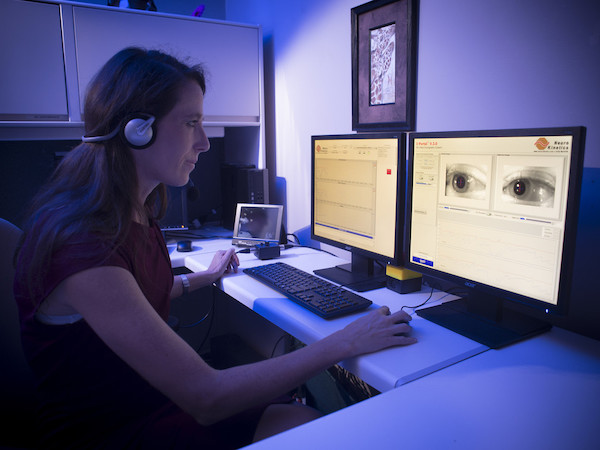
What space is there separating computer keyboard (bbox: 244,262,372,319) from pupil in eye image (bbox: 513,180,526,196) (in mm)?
424

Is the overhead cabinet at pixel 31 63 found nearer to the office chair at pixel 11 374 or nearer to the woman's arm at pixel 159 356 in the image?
the office chair at pixel 11 374

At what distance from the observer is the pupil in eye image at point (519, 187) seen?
37.3 inches

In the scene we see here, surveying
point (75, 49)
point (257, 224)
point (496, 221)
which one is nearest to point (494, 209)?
point (496, 221)

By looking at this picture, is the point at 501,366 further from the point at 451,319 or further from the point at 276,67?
the point at 276,67

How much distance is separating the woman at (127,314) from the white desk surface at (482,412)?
0.49 ft

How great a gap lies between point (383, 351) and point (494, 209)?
39 cm

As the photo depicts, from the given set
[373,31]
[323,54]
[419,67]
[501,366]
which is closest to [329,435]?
[501,366]

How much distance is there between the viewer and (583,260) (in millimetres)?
1045

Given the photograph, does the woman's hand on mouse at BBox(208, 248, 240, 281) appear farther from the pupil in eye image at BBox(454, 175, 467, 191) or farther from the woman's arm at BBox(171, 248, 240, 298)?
the pupil in eye image at BBox(454, 175, 467, 191)

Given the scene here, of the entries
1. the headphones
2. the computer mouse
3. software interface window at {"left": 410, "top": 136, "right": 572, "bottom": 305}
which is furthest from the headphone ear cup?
the computer mouse

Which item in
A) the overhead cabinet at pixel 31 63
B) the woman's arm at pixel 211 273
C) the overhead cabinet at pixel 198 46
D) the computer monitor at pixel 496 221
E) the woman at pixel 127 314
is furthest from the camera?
the overhead cabinet at pixel 198 46

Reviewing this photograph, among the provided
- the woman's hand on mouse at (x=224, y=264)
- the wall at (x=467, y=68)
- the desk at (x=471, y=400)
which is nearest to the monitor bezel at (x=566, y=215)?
the desk at (x=471, y=400)

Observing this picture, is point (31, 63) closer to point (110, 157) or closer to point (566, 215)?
point (110, 157)

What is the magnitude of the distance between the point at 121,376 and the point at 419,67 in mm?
1177
